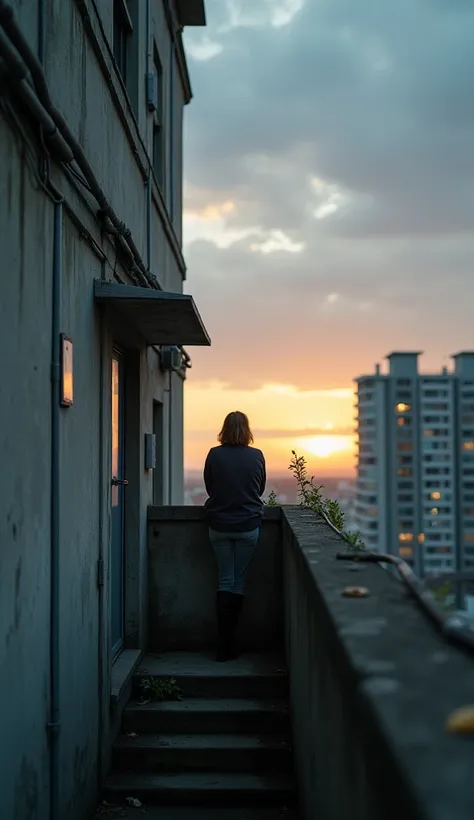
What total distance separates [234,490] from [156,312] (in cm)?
173

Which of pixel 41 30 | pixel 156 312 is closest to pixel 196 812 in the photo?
pixel 156 312

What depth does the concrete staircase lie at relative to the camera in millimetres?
4992

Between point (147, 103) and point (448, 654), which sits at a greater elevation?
point (147, 103)

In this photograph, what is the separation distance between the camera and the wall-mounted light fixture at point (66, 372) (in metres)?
3.79

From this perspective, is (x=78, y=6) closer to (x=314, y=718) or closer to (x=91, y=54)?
(x=91, y=54)

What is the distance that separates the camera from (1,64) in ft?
9.61

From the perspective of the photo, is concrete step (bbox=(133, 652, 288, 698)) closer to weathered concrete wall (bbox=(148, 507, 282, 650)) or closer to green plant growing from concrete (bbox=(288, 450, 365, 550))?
weathered concrete wall (bbox=(148, 507, 282, 650))

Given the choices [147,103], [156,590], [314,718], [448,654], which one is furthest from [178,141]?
[448,654]

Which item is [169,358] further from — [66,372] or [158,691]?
[66,372]

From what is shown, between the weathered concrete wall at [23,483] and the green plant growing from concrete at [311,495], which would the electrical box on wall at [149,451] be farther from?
the weathered concrete wall at [23,483]

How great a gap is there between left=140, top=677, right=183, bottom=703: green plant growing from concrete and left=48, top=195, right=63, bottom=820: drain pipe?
2.27 m

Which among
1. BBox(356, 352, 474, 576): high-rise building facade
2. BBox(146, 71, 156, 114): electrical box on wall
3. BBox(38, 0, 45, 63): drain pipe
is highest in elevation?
BBox(146, 71, 156, 114): electrical box on wall

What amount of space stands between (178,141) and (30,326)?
9027 mm

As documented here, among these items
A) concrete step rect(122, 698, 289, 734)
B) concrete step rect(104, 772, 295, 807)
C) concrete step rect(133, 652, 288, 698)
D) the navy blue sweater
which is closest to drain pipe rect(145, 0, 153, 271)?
the navy blue sweater
